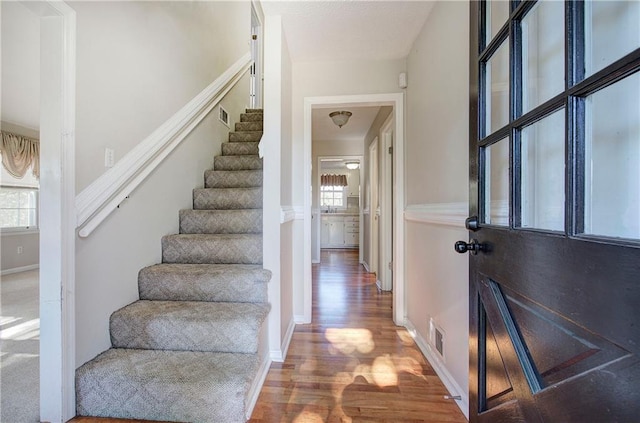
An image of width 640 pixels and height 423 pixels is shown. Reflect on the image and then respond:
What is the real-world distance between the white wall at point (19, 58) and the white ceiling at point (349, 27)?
2013 millimetres

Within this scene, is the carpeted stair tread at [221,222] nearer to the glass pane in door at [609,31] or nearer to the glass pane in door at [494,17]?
the glass pane in door at [494,17]

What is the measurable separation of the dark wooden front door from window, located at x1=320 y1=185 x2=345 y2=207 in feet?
24.8

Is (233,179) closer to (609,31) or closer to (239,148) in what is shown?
(239,148)

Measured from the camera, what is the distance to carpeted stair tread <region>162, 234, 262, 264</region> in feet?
6.19

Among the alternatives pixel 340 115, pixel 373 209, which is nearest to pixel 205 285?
pixel 340 115

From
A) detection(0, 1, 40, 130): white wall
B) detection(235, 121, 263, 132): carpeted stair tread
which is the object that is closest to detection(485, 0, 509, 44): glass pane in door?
detection(235, 121, 263, 132): carpeted stair tread

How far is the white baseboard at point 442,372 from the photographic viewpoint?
1.35 m

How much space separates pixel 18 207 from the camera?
503cm

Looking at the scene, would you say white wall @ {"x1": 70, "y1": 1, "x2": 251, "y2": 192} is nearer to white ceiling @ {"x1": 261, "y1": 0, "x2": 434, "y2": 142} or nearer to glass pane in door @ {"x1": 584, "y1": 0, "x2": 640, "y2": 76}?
white ceiling @ {"x1": 261, "y1": 0, "x2": 434, "y2": 142}

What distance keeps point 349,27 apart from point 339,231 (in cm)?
573

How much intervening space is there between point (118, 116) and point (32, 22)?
5.86ft

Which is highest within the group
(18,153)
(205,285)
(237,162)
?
(18,153)

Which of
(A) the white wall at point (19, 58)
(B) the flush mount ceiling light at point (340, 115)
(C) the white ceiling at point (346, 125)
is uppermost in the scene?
(A) the white wall at point (19, 58)

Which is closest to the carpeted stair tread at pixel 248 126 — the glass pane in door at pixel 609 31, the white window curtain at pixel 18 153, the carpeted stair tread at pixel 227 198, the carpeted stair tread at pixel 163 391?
the carpeted stair tread at pixel 227 198
